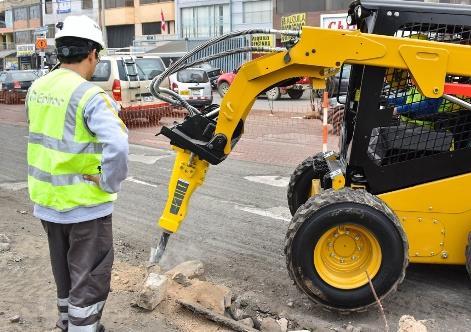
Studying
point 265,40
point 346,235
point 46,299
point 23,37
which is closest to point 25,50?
point 23,37

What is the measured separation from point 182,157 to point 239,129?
531 mm

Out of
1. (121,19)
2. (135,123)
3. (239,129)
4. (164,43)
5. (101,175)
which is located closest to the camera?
(101,175)

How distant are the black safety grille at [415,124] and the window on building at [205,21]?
128 feet

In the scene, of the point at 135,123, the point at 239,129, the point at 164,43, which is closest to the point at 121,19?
the point at 164,43

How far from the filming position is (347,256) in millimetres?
4250

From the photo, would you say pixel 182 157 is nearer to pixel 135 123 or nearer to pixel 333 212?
pixel 333 212

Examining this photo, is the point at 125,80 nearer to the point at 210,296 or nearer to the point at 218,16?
the point at 210,296

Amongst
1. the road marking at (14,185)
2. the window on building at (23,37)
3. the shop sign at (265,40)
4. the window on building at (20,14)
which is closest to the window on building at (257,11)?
the shop sign at (265,40)

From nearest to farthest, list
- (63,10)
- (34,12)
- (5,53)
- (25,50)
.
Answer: (25,50) < (63,10) < (34,12) < (5,53)

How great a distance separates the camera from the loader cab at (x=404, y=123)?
425 cm

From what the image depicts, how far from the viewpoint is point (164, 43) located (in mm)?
43500

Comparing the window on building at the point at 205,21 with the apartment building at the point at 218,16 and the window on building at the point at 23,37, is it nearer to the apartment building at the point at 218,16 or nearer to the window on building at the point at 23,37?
the apartment building at the point at 218,16

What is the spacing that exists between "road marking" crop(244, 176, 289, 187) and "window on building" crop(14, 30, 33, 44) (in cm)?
7035

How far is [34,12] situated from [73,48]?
75281 mm
